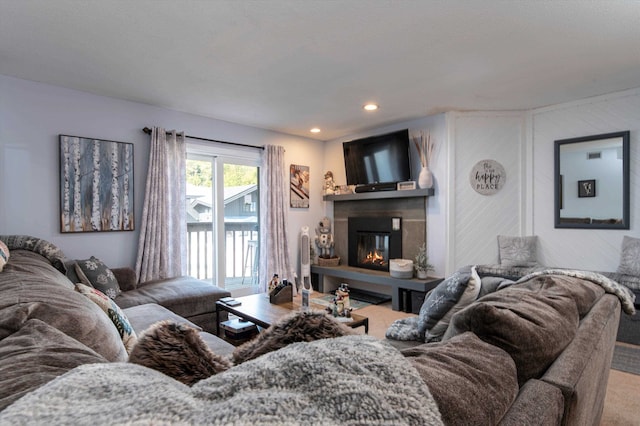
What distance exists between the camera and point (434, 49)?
2.48 metres

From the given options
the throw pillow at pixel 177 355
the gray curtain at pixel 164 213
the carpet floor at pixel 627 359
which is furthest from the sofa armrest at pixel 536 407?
the gray curtain at pixel 164 213

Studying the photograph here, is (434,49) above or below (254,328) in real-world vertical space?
above

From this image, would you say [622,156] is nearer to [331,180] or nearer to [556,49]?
[556,49]

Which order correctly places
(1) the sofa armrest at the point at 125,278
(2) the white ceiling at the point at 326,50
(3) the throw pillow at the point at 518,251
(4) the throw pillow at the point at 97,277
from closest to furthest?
1. (2) the white ceiling at the point at 326,50
2. (4) the throw pillow at the point at 97,277
3. (1) the sofa armrest at the point at 125,278
4. (3) the throw pillow at the point at 518,251

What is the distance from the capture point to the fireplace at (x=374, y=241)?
4.66 m

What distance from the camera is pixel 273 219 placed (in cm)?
478

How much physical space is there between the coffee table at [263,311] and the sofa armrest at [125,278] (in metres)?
0.99

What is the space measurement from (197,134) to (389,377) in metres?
4.21

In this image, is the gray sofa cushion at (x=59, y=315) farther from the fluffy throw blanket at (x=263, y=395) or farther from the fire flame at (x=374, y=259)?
the fire flame at (x=374, y=259)

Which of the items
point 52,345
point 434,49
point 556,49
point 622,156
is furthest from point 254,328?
point 622,156

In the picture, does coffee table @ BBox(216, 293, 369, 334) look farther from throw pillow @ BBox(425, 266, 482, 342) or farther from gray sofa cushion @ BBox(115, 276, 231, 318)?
throw pillow @ BBox(425, 266, 482, 342)

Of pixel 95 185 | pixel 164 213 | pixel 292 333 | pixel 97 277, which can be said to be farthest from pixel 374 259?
pixel 292 333

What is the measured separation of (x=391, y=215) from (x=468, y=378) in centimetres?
415

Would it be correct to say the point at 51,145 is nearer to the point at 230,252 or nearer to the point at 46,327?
the point at 230,252
